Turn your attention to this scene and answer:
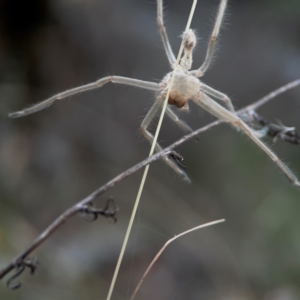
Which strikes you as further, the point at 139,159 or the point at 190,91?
the point at 139,159

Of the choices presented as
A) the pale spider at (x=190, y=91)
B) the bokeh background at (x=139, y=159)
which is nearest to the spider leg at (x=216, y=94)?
the pale spider at (x=190, y=91)

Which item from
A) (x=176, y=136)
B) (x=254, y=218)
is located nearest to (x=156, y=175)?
(x=176, y=136)

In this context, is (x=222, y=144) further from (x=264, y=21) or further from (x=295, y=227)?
(x=264, y=21)

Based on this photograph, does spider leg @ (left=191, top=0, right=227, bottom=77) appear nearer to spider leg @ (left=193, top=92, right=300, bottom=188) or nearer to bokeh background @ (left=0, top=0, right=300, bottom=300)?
spider leg @ (left=193, top=92, right=300, bottom=188)

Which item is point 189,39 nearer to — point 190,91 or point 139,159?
point 190,91

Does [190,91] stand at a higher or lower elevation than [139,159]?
lower

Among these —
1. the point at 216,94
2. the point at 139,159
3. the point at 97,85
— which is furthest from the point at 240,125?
the point at 139,159

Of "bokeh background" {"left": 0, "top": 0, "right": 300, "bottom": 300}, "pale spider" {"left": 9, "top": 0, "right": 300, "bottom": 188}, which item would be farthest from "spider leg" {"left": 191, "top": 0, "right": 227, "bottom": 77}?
"bokeh background" {"left": 0, "top": 0, "right": 300, "bottom": 300}
